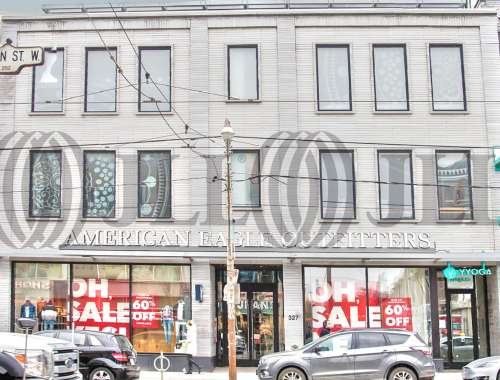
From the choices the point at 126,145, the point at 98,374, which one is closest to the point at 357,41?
the point at 126,145

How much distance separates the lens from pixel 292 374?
18.5 metres

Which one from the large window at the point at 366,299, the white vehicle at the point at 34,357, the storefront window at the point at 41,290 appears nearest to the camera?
the white vehicle at the point at 34,357

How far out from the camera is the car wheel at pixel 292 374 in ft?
60.7

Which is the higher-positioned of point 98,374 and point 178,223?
point 178,223

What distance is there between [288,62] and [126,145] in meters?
6.37

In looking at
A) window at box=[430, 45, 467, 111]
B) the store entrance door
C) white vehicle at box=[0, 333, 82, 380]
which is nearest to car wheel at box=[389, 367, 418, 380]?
the store entrance door

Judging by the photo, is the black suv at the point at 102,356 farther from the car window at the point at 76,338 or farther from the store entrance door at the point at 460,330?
the store entrance door at the point at 460,330

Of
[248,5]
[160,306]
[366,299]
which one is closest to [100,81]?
[248,5]

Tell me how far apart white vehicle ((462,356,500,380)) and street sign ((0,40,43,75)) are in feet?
44.8

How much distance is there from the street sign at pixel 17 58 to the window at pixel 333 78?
1686 cm

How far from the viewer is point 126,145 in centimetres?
2533

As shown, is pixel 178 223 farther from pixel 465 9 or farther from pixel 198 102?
pixel 465 9

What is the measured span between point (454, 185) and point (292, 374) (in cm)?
1001

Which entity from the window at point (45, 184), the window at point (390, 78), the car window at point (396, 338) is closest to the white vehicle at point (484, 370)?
the car window at point (396, 338)
